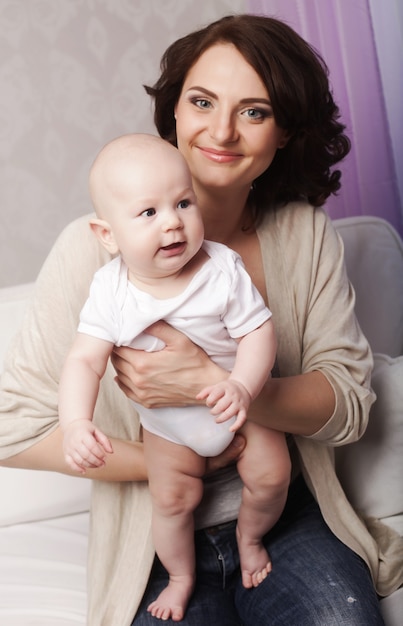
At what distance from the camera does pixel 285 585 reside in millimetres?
1675

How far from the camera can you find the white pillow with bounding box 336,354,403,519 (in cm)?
199

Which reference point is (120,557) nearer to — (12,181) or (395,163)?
(395,163)

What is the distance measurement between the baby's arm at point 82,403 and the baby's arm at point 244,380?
179 millimetres

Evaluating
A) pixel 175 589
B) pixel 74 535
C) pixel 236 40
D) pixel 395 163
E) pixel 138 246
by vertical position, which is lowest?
pixel 74 535

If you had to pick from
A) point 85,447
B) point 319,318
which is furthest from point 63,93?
point 85,447

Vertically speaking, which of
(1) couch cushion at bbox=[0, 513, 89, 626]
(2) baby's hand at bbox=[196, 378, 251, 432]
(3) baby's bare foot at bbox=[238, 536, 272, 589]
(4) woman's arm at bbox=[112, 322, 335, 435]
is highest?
(2) baby's hand at bbox=[196, 378, 251, 432]

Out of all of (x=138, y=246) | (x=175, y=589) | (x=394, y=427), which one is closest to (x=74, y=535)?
(x=175, y=589)

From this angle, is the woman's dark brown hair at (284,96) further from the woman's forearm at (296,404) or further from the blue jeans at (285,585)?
the blue jeans at (285,585)

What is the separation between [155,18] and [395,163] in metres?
1.19

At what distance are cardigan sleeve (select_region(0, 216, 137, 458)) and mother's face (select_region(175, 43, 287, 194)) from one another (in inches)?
11.5

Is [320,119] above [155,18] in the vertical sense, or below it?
below

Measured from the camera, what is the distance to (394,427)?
2.00m

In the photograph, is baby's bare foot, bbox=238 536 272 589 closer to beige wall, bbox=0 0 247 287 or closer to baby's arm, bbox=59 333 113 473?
baby's arm, bbox=59 333 113 473

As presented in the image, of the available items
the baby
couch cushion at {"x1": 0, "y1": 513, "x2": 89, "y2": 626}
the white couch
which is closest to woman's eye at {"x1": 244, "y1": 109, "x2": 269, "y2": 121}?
the baby
